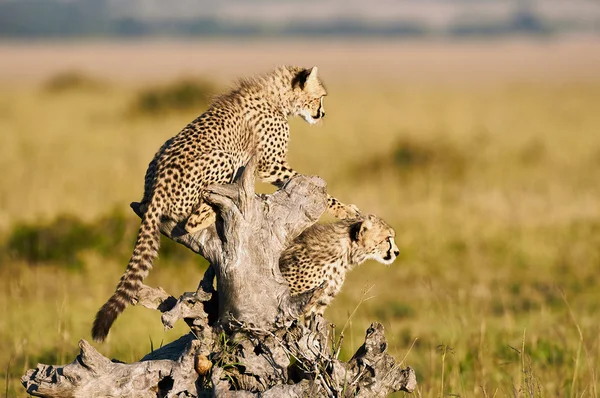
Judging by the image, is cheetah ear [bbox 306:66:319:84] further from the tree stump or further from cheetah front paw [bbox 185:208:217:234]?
cheetah front paw [bbox 185:208:217:234]

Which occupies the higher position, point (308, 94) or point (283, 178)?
point (308, 94)

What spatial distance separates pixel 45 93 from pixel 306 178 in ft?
86.2

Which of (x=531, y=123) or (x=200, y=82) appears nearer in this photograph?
(x=531, y=123)

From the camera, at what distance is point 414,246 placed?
30.9 feet

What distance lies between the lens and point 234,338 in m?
3.88

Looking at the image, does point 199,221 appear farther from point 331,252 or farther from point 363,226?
point 363,226

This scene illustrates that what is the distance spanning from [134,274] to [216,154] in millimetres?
680

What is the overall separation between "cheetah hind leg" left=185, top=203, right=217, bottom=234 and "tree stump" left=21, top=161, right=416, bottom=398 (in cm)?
4

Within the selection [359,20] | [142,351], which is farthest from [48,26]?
[142,351]

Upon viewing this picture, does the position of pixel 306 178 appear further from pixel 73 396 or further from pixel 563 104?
pixel 563 104

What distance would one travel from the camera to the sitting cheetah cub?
15.5 ft

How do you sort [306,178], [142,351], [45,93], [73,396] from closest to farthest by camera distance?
[73,396] < [306,178] < [142,351] < [45,93]

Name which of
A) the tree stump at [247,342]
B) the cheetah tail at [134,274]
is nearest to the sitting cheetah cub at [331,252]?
the tree stump at [247,342]

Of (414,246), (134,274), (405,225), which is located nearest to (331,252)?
(134,274)
